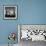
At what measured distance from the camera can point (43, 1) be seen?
489 centimetres

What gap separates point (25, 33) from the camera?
467 cm

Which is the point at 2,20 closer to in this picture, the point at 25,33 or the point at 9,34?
the point at 9,34

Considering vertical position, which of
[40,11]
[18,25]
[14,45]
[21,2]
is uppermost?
[21,2]

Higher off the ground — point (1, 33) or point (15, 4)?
point (15, 4)

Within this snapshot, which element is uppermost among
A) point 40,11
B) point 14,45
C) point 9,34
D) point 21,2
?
point 21,2

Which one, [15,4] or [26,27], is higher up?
[15,4]

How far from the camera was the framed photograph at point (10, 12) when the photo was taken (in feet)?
15.9

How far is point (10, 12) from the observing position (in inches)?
191

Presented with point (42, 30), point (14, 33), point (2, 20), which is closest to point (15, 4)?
point (2, 20)

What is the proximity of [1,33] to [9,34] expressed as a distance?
291 millimetres

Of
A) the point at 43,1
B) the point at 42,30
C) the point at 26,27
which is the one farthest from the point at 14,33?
the point at 43,1

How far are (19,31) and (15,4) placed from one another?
98 cm

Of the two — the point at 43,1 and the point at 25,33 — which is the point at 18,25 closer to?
the point at 25,33

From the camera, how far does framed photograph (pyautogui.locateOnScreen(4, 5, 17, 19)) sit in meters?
4.84
